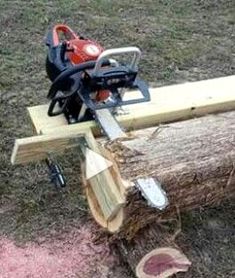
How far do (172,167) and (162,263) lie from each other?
0.47 metres

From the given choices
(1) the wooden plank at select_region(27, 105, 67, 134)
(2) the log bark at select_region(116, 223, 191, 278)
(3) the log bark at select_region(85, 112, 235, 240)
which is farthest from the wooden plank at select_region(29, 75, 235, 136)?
(2) the log bark at select_region(116, 223, 191, 278)

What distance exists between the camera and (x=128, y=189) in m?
2.75

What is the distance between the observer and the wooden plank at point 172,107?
129 inches

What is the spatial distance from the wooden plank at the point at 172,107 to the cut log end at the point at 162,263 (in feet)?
2.29

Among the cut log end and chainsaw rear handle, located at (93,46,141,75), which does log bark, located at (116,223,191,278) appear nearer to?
the cut log end

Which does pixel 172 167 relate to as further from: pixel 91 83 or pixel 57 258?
pixel 57 258

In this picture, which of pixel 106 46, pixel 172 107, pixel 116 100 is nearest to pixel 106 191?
pixel 116 100

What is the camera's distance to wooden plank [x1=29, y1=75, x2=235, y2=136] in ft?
10.8

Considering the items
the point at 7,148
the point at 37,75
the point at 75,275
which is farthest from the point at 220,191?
the point at 37,75

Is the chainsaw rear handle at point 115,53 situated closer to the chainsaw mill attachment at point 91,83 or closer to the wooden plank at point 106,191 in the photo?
the chainsaw mill attachment at point 91,83

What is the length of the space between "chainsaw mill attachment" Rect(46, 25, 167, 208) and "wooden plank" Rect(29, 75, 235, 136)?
61 mm

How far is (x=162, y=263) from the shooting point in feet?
9.77

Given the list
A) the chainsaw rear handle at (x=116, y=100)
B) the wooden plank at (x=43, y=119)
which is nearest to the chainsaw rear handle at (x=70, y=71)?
the chainsaw rear handle at (x=116, y=100)

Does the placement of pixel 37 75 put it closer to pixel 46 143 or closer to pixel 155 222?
pixel 46 143
